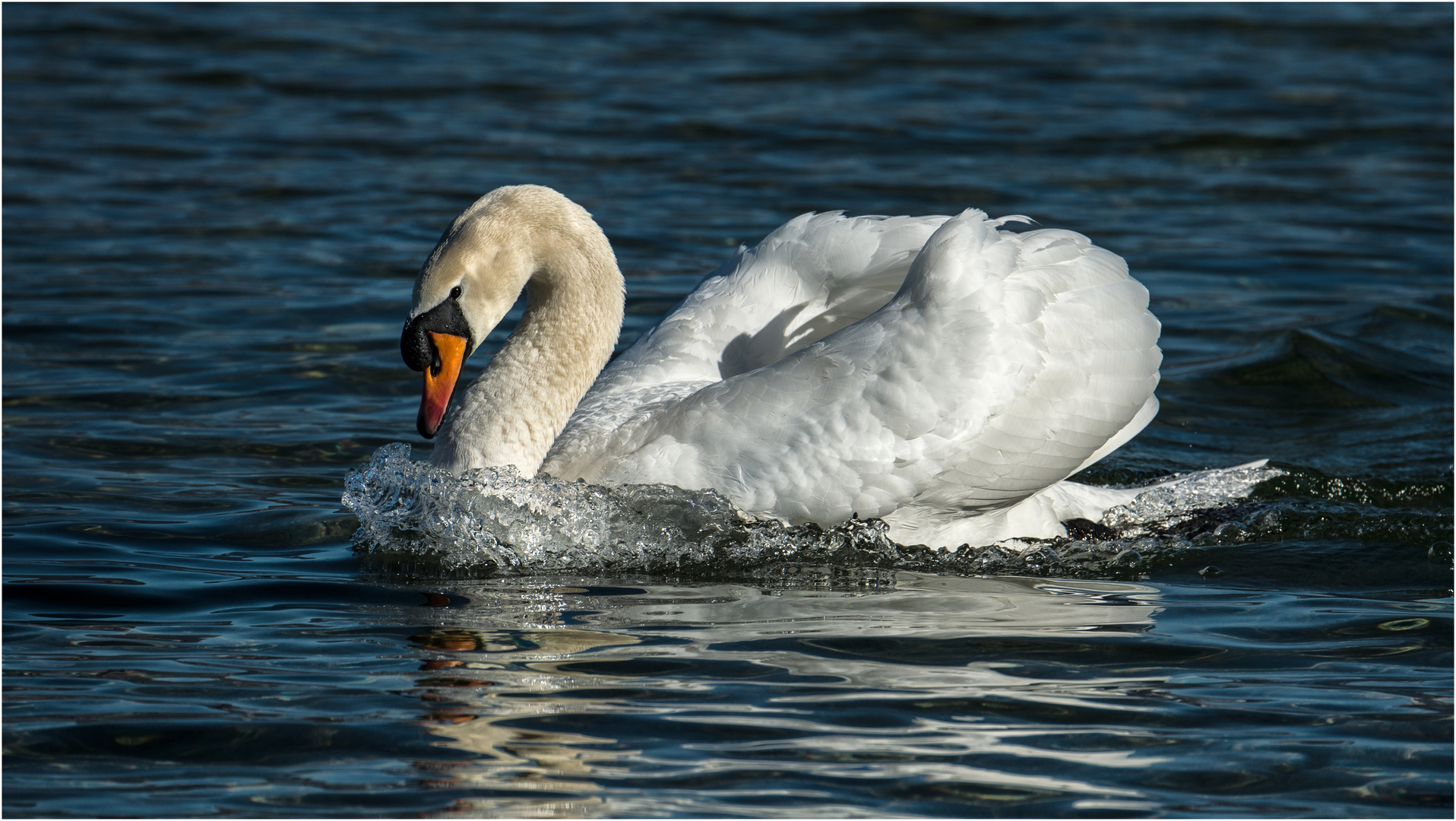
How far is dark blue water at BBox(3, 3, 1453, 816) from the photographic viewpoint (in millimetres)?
3885

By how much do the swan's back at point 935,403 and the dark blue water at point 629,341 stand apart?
33 centimetres

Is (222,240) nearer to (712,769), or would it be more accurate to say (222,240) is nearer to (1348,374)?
A: (1348,374)

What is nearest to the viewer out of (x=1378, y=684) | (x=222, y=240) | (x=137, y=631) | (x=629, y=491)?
(x=1378, y=684)

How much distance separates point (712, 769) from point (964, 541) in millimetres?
2235

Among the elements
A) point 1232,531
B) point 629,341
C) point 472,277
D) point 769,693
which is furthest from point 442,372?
point 629,341

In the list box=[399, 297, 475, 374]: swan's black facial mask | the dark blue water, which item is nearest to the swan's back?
the dark blue water

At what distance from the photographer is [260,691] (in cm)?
423

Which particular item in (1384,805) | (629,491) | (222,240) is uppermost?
(222,240)

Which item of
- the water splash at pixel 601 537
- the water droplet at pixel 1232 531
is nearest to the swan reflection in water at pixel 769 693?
the water splash at pixel 601 537

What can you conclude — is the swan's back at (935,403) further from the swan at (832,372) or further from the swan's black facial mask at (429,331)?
the swan's black facial mask at (429,331)

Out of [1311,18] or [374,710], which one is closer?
[374,710]

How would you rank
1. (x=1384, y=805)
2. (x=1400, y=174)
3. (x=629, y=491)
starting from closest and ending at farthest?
(x=1384, y=805) < (x=629, y=491) < (x=1400, y=174)

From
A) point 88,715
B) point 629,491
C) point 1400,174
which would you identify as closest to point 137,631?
point 88,715

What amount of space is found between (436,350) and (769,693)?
6.45 ft
